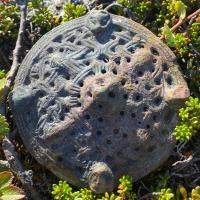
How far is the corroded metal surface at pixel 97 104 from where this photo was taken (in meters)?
2.36

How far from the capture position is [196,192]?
2.28m

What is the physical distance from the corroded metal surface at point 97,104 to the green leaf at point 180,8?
306 millimetres

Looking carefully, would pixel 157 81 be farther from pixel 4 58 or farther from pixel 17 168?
pixel 4 58

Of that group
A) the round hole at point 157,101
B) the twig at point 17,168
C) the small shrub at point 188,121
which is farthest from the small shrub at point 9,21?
the small shrub at point 188,121

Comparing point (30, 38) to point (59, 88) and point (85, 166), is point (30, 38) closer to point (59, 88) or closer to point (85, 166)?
point (59, 88)

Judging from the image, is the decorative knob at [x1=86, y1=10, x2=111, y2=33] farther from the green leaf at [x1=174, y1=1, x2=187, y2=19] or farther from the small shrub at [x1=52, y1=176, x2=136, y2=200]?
the small shrub at [x1=52, y1=176, x2=136, y2=200]

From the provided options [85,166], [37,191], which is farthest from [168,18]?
[37,191]

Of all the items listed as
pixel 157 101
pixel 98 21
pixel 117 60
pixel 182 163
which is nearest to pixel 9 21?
pixel 98 21

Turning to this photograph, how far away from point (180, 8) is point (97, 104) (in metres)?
0.76

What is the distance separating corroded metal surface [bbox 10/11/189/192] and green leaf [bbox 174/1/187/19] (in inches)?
12.0

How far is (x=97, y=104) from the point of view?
2340 mm

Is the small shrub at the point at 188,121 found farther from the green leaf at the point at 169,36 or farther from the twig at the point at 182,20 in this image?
the twig at the point at 182,20

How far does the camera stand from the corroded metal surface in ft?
7.75

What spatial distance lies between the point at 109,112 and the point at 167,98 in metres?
0.30
